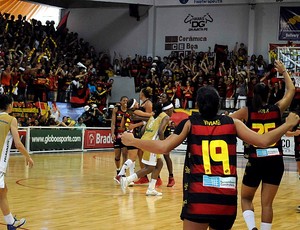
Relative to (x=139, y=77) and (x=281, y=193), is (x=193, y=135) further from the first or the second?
(x=139, y=77)

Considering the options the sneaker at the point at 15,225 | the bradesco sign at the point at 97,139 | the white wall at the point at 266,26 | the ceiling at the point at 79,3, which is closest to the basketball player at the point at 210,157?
the sneaker at the point at 15,225

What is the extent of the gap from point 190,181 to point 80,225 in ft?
14.7

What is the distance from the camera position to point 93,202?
37.8 feet

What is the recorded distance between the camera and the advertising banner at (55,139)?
23486 mm

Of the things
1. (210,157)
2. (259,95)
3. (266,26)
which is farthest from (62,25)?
(210,157)

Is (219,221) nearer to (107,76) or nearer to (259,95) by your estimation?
(259,95)

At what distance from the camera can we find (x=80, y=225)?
29.8 ft

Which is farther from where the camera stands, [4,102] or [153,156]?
[153,156]

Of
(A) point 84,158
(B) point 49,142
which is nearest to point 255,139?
(A) point 84,158

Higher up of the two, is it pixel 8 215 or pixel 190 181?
pixel 190 181

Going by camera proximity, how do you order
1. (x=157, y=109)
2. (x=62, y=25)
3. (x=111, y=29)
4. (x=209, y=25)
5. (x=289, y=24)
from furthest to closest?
(x=111, y=29), (x=62, y=25), (x=209, y=25), (x=289, y=24), (x=157, y=109)

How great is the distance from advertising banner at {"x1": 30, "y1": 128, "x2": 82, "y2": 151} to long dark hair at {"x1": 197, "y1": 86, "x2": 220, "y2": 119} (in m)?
18.9

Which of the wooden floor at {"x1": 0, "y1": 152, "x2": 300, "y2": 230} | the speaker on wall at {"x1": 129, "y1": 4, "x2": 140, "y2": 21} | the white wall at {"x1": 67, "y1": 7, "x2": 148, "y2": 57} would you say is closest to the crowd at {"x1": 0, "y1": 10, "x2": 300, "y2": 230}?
the wooden floor at {"x1": 0, "y1": 152, "x2": 300, "y2": 230}

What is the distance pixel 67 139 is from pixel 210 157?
20680mm
